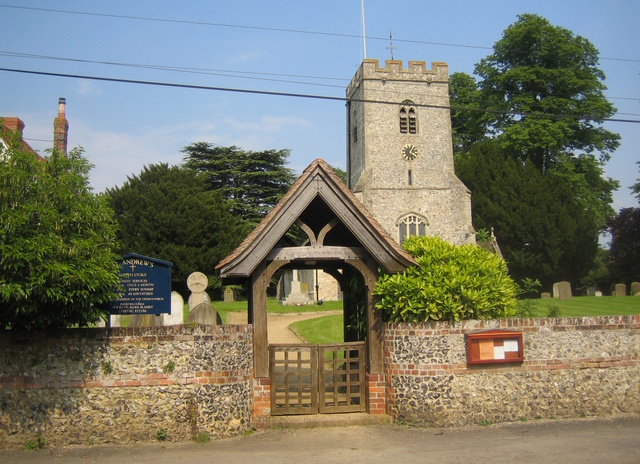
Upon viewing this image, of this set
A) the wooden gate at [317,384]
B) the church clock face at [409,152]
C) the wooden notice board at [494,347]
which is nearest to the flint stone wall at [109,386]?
the wooden gate at [317,384]

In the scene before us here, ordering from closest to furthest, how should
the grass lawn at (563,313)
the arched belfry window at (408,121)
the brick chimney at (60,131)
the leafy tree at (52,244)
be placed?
the leafy tree at (52,244) < the grass lawn at (563,313) < the brick chimney at (60,131) < the arched belfry window at (408,121)

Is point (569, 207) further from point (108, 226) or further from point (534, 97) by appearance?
point (108, 226)

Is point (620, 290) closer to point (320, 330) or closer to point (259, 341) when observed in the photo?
point (320, 330)

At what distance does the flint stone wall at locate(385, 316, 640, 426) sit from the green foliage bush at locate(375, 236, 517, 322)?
0.27 meters

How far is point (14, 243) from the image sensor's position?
8195mm

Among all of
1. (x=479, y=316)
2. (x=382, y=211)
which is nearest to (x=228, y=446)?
(x=479, y=316)

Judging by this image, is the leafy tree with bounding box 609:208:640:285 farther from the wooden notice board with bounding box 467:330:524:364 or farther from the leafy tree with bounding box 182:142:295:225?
the wooden notice board with bounding box 467:330:524:364

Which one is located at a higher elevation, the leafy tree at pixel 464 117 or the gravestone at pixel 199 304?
the leafy tree at pixel 464 117

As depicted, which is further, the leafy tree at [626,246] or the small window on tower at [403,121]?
the small window on tower at [403,121]

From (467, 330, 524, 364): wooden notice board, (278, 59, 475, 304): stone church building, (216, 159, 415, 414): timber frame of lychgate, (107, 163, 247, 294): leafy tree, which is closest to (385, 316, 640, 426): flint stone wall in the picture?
(467, 330, 524, 364): wooden notice board

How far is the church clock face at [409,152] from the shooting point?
140 feet

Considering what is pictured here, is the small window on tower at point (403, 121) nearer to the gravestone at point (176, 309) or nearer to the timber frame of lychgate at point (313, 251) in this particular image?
the gravestone at point (176, 309)

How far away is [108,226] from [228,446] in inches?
149

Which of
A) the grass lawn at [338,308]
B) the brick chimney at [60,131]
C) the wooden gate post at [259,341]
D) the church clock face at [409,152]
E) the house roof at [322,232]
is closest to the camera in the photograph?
the house roof at [322,232]
